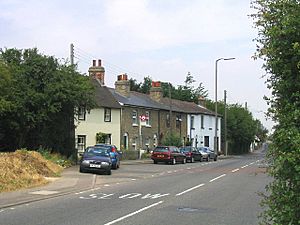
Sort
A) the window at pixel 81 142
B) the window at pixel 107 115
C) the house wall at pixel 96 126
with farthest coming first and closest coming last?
the window at pixel 107 115 → the house wall at pixel 96 126 → the window at pixel 81 142

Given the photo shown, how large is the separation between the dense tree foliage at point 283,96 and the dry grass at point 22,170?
13507 millimetres

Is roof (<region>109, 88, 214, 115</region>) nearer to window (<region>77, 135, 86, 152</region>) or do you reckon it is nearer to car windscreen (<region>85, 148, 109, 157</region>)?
window (<region>77, 135, 86, 152</region>)

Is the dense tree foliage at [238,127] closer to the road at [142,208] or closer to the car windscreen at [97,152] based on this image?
the car windscreen at [97,152]

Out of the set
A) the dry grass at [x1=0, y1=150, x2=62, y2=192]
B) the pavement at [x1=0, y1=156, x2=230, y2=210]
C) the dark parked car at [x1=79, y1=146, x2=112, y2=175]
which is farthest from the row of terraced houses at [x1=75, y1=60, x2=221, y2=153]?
the pavement at [x1=0, y1=156, x2=230, y2=210]

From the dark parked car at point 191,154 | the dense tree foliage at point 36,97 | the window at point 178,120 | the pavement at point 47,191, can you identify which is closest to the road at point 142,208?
the pavement at point 47,191

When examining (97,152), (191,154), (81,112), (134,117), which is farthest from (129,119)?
(97,152)

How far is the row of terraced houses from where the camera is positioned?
48500 mm

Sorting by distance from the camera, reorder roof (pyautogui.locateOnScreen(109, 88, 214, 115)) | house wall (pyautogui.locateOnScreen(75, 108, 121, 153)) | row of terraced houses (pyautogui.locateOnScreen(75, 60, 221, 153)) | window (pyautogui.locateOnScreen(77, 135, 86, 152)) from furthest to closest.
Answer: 1. roof (pyautogui.locateOnScreen(109, 88, 214, 115))
2. row of terraced houses (pyautogui.locateOnScreen(75, 60, 221, 153))
3. house wall (pyautogui.locateOnScreen(75, 108, 121, 153))
4. window (pyautogui.locateOnScreen(77, 135, 86, 152))

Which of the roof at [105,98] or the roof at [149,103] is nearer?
the roof at [105,98]

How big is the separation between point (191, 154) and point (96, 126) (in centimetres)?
996

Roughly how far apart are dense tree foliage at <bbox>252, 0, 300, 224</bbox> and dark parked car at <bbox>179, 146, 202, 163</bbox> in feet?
141

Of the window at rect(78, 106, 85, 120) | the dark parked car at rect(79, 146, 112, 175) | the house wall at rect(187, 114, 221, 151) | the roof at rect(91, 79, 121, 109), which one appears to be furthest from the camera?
the house wall at rect(187, 114, 221, 151)

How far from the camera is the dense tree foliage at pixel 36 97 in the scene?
108ft

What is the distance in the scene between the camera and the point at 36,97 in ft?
109
